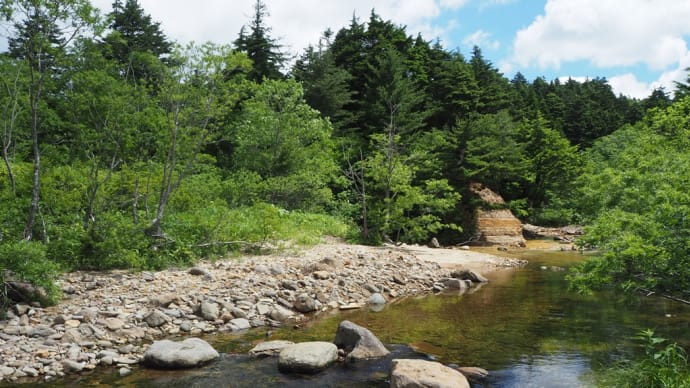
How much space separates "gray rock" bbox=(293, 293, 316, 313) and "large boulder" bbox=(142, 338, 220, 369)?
3884 millimetres

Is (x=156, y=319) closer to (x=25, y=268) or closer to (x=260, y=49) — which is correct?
(x=25, y=268)

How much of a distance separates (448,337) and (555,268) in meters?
12.8

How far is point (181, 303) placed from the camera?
37.7ft

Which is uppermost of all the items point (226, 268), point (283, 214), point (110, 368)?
point (283, 214)

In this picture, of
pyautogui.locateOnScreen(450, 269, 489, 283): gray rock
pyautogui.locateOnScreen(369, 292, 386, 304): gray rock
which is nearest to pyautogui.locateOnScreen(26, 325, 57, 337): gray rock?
pyautogui.locateOnScreen(369, 292, 386, 304): gray rock

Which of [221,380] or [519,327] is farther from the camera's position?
[519,327]

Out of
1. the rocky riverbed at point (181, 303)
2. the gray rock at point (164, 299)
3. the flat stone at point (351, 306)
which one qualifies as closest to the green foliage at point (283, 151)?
the rocky riverbed at point (181, 303)

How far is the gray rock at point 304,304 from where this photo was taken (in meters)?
12.8

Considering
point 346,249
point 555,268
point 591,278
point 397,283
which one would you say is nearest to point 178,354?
point 591,278

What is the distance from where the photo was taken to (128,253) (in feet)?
42.2

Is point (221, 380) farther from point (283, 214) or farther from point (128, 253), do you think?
point (283, 214)

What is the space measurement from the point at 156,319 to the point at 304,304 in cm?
373

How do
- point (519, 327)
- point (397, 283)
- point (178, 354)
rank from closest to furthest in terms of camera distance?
1. point (178, 354)
2. point (519, 327)
3. point (397, 283)

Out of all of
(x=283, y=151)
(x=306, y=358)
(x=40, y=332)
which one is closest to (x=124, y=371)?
(x=40, y=332)
